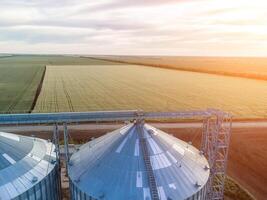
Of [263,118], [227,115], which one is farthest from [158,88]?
[227,115]

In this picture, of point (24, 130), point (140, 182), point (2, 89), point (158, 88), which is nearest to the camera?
point (140, 182)

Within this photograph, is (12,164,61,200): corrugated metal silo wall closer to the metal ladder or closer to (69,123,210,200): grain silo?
(69,123,210,200): grain silo

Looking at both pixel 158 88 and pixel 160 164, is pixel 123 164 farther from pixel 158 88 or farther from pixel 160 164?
pixel 158 88

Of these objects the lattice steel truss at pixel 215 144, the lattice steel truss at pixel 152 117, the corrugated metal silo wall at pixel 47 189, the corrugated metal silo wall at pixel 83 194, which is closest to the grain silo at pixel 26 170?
the corrugated metal silo wall at pixel 47 189

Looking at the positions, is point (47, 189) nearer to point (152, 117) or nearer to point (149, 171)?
point (149, 171)

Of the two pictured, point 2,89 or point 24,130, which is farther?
point 2,89

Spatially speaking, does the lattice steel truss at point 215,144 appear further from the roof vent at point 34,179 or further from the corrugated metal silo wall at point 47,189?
the roof vent at point 34,179

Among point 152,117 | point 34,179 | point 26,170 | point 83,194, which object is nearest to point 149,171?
point 83,194
